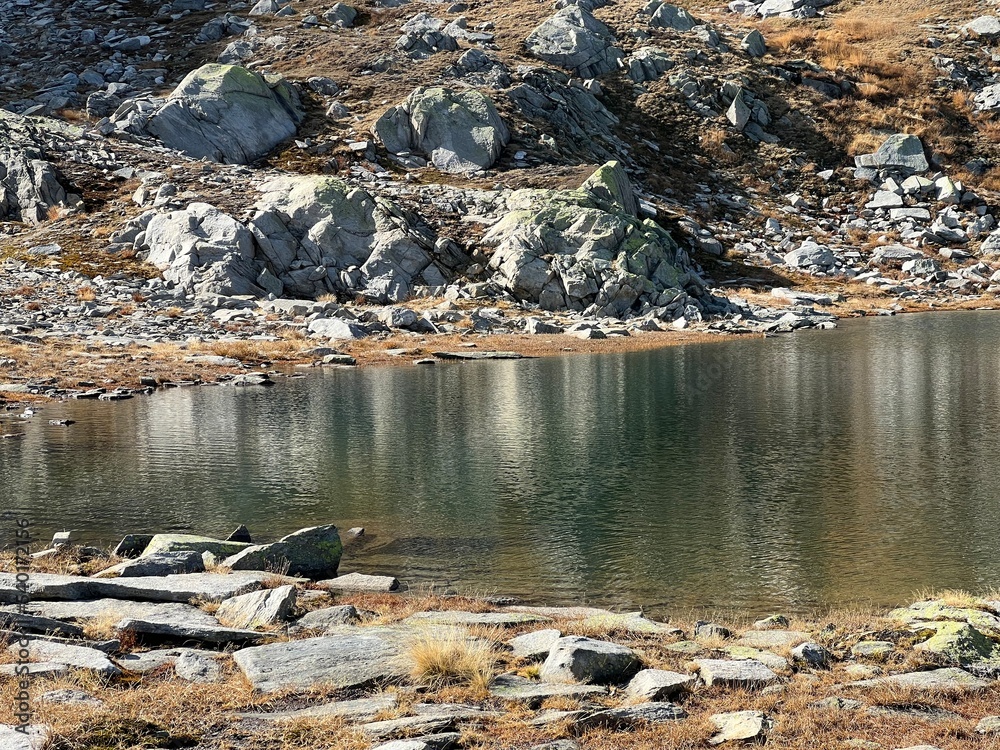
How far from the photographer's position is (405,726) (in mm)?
9508

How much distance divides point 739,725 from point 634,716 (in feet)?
3.46

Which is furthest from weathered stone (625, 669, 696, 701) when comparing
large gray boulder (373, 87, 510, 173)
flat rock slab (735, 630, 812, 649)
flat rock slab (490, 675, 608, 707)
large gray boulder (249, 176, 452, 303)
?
large gray boulder (373, 87, 510, 173)

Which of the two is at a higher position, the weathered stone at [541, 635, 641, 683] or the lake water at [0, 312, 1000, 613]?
the weathered stone at [541, 635, 641, 683]

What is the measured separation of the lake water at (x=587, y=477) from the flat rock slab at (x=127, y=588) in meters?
4.03

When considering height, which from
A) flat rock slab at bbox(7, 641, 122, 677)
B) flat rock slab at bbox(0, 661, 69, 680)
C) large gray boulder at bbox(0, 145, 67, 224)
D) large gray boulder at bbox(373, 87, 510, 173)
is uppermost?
large gray boulder at bbox(373, 87, 510, 173)

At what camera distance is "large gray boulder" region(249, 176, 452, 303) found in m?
68.6

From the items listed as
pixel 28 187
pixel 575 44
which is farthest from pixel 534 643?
pixel 575 44

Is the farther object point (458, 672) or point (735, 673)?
point (735, 673)

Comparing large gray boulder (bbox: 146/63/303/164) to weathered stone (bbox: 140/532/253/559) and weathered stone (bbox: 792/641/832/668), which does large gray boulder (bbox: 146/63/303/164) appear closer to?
weathered stone (bbox: 140/532/253/559)

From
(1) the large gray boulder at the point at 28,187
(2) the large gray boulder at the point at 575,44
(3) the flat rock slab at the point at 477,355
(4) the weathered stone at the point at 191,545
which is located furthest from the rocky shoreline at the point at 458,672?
(2) the large gray boulder at the point at 575,44

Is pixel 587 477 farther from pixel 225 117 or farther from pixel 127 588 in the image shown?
pixel 225 117

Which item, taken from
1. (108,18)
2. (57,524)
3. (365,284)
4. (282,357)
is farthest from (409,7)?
(57,524)

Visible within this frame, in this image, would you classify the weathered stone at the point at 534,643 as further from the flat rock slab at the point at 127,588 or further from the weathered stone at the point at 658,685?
the flat rock slab at the point at 127,588

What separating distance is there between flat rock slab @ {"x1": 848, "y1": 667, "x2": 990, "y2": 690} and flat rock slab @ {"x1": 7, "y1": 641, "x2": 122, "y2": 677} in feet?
27.4
